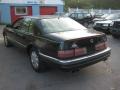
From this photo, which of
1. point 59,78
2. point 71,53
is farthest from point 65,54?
point 59,78

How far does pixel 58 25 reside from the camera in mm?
6098

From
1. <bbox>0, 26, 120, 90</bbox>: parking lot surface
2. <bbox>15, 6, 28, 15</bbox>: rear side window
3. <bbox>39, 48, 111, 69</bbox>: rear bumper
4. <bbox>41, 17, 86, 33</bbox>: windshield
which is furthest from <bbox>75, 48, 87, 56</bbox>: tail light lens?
<bbox>15, 6, 28, 15</bbox>: rear side window

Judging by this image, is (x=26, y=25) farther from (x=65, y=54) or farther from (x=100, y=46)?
(x=100, y=46)

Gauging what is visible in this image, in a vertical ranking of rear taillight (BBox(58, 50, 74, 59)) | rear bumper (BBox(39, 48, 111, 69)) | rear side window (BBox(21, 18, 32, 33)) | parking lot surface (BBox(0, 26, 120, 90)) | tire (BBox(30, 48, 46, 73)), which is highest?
rear side window (BBox(21, 18, 32, 33))

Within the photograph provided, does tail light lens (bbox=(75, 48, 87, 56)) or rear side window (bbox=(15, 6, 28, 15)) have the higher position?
rear side window (bbox=(15, 6, 28, 15))

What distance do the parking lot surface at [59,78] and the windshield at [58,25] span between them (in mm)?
1215

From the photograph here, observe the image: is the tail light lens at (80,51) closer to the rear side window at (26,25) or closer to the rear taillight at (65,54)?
the rear taillight at (65,54)

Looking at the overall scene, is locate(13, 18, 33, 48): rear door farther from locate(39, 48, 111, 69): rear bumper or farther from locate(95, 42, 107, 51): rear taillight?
locate(95, 42, 107, 51): rear taillight

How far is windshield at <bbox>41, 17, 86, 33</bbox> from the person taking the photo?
19.1 feet

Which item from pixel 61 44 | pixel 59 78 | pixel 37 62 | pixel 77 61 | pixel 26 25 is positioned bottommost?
pixel 59 78

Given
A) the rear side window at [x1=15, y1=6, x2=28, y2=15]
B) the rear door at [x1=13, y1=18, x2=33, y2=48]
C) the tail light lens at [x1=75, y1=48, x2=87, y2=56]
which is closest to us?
the tail light lens at [x1=75, y1=48, x2=87, y2=56]

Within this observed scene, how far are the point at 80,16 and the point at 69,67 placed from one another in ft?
48.8

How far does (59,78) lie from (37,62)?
83cm

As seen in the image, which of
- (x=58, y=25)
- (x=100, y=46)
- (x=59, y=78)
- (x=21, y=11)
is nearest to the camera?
(x=59, y=78)
